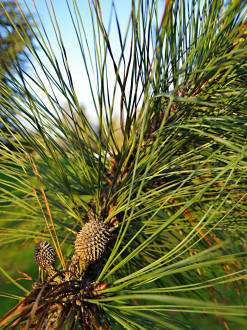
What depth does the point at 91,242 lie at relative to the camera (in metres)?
0.47

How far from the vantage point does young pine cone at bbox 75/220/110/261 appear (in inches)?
18.7

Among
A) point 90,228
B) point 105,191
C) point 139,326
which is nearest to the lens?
point 139,326

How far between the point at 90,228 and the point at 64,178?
93mm

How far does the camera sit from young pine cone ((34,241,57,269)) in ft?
1.62

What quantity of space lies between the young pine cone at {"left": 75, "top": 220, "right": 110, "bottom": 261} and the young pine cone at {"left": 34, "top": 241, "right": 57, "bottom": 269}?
0.16 feet

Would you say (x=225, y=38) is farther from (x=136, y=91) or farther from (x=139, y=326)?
(x=139, y=326)

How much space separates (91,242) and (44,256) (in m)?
0.09

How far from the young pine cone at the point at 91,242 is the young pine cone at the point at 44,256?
1.9 inches

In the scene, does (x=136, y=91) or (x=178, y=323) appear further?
(x=136, y=91)

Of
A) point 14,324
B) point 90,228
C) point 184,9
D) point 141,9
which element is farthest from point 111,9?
point 14,324

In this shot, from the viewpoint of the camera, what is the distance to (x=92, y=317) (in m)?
0.44

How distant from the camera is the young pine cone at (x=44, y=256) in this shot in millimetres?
Answer: 492

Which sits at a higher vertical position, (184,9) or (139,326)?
(184,9)

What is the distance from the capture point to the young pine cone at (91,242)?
1.56 ft
